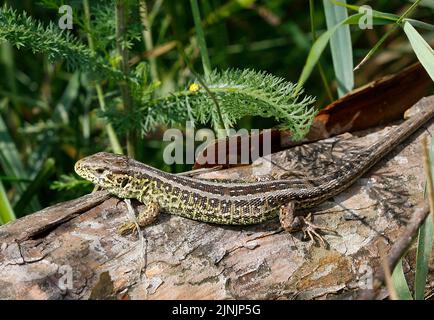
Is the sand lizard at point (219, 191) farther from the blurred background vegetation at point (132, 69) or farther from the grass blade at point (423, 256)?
the grass blade at point (423, 256)

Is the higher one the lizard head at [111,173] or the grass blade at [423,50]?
the grass blade at [423,50]

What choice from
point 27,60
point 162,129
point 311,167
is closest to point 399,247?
point 311,167

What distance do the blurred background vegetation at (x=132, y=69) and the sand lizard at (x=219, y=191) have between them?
0.46 m

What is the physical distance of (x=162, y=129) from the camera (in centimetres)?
605

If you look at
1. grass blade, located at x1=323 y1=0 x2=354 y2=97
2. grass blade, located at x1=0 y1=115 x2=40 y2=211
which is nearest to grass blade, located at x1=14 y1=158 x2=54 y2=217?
grass blade, located at x1=0 y1=115 x2=40 y2=211

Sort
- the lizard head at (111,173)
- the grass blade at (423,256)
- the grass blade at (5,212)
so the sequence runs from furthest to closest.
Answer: the grass blade at (5,212)
the lizard head at (111,173)
the grass blade at (423,256)

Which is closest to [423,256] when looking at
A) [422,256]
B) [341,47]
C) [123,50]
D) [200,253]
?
[422,256]

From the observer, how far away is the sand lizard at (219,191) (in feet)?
13.2

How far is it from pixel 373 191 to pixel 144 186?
1434 millimetres

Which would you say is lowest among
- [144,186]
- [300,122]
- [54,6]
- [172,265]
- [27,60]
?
[172,265]

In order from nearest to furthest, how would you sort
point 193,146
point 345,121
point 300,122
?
1. point 300,122
2. point 345,121
3. point 193,146

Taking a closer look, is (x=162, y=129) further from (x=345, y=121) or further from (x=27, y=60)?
(x=345, y=121)

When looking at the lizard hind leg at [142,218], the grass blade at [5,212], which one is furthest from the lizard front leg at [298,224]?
the grass blade at [5,212]

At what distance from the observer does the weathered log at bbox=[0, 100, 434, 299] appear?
3.50 metres
